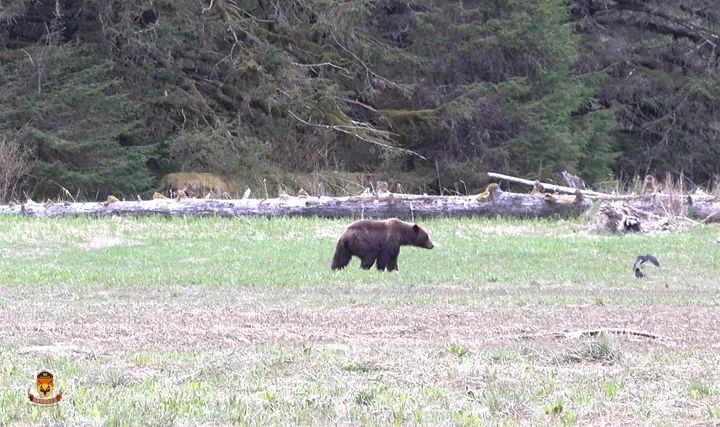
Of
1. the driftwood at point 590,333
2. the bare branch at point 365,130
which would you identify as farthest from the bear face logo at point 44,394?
the bare branch at point 365,130

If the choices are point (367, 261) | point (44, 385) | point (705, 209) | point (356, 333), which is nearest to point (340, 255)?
point (367, 261)

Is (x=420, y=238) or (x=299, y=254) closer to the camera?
(x=420, y=238)

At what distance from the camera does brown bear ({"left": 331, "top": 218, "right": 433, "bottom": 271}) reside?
18.2 meters

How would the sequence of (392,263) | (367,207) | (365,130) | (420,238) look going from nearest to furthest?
(392,263) < (420,238) < (367,207) < (365,130)

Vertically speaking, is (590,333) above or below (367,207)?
below

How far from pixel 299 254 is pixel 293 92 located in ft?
62.6

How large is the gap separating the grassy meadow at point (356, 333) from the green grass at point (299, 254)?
0.08 m

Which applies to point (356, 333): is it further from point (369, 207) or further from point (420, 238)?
point (369, 207)

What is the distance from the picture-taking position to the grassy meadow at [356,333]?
7816mm

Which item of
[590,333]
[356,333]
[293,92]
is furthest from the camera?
[293,92]

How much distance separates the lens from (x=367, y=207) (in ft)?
88.2

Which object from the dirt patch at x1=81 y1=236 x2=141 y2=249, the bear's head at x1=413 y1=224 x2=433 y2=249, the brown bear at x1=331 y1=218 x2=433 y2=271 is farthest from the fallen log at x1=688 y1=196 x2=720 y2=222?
the dirt patch at x1=81 y1=236 x2=141 y2=249

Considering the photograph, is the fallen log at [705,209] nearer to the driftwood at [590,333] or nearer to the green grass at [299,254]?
the green grass at [299,254]

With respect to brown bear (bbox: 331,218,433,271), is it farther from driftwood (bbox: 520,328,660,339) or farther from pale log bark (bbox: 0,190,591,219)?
pale log bark (bbox: 0,190,591,219)
